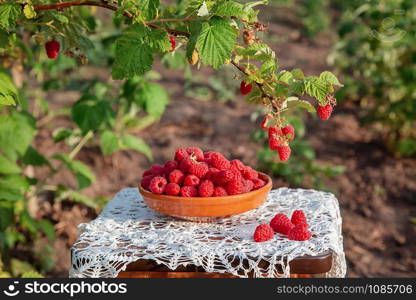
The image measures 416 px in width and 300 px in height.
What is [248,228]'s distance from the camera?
219 centimetres

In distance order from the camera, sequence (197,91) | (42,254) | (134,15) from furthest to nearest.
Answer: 1. (197,91)
2. (42,254)
3. (134,15)

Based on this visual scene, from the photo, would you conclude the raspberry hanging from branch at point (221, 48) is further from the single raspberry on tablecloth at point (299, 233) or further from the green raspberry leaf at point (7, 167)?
the green raspberry leaf at point (7, 167)

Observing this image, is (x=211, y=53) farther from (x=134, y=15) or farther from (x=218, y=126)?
(x=218, y=126)

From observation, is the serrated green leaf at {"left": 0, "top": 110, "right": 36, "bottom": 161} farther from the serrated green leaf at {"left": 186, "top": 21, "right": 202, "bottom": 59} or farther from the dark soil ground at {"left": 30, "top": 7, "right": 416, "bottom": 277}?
the serrated green leaf at {"left": 186, "top": 21, "right": 202, "bottom": 59}

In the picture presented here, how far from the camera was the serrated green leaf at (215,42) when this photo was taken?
70.3 inches

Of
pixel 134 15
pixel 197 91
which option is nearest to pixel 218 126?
pixel 197 91

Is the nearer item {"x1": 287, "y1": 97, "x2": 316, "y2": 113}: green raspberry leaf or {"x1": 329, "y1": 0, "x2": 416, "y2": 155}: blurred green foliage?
{"x1": 287, "y1": 97, "x2": 316, "y2": 113}: green raspberry leaf

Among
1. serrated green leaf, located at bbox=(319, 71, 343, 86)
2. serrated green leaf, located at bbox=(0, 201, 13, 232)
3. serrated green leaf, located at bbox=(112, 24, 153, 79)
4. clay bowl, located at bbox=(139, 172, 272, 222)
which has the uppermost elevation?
serrated green leaf, located at bbox=(112, 24, 153, 79)

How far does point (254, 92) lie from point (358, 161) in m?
3.33

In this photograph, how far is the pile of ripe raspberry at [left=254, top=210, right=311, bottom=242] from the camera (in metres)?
2.03

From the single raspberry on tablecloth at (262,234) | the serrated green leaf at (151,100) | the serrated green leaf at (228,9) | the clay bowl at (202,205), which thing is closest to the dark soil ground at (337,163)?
the serrated green leaf at (151,100)

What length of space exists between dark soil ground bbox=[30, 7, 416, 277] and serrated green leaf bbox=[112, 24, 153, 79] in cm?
214

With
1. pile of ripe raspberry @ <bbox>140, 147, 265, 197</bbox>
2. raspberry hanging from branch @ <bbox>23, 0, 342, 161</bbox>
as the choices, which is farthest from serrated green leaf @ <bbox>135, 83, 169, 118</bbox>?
raspberry hanging from branch @ <bbox>23, 0, 342, 161</bbox>

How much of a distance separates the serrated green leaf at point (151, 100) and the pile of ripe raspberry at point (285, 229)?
134cm
